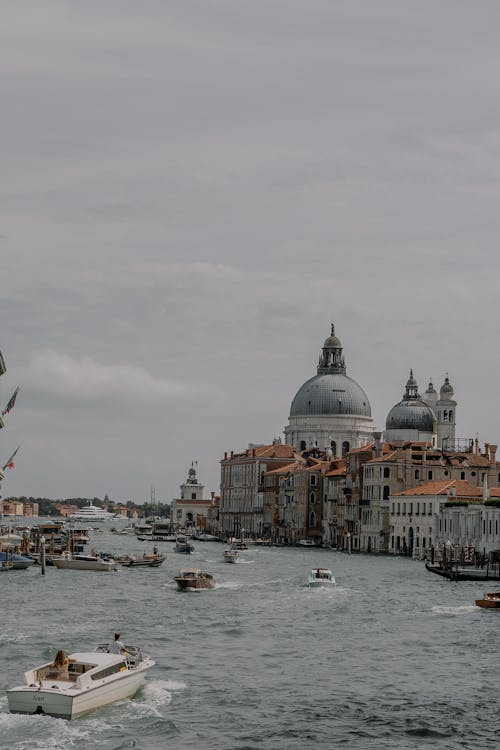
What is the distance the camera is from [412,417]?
189m

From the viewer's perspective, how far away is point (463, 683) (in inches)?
1594

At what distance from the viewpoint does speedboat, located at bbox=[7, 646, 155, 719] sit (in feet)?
110

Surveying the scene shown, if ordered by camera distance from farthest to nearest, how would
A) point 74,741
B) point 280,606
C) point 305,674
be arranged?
point 280,606
point 305,674
point 74,741

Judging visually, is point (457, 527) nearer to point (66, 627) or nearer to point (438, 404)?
point (66, 627)

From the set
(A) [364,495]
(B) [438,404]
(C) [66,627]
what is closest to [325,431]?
(B) [438,404]

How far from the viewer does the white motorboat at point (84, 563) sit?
300 feet

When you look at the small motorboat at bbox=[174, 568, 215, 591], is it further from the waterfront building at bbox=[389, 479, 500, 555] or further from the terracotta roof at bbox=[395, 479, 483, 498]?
the terracotta roof at bbox=[395, 479, 483, 498]

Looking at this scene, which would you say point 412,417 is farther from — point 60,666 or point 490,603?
point 60,666

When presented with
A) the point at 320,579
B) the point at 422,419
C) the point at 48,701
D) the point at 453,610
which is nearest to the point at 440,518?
the point at 320,579

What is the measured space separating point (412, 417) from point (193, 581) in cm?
11742

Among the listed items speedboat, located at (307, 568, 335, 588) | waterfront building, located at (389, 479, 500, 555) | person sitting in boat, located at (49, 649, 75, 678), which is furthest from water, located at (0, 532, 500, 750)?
waterfront building, located at (389, 479, 500, 555)

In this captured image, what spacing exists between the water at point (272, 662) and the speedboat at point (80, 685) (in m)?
0.35

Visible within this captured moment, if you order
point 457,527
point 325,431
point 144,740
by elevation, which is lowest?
point 144,740

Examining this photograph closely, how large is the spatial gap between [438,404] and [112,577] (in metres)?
115
